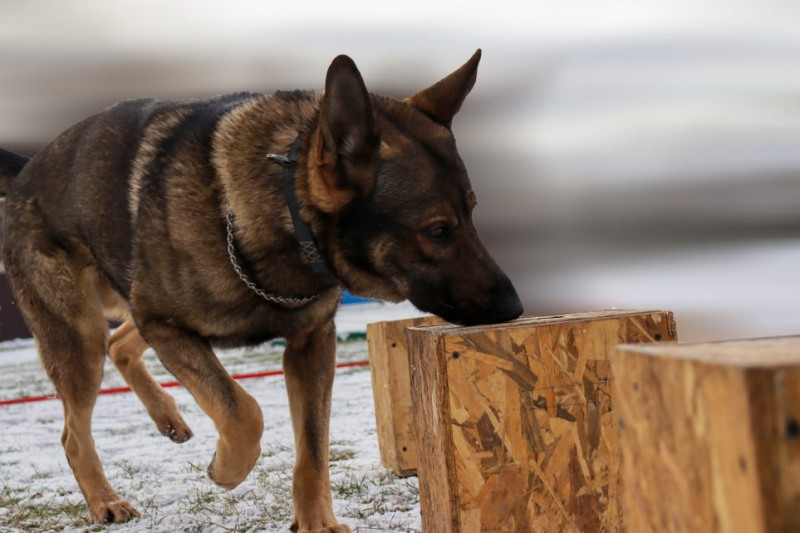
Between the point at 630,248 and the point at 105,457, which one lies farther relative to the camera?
the point at 630,248

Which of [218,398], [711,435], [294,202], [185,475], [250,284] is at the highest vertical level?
[294,202]

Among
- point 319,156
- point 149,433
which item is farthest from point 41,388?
point 319,156

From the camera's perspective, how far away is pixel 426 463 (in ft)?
7.98

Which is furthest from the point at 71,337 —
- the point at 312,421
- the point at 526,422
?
the point at 526,422

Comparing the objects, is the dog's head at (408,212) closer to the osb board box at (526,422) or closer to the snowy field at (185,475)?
the osb board box at (526,422)

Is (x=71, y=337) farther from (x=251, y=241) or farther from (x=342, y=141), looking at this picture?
(x=342, y=141)

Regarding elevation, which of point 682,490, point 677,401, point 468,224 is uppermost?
point 468,224

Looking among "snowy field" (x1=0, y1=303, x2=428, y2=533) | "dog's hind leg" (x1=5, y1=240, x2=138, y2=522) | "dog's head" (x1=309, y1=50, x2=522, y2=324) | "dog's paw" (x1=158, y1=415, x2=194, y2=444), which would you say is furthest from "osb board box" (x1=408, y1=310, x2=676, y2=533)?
"dog's paw" (x1=158, y1=415, x2=194, y2=444)

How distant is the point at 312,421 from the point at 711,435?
6.90ft

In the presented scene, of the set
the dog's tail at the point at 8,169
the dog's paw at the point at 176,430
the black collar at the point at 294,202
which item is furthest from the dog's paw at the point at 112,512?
the dog's tail at the point at 8,169

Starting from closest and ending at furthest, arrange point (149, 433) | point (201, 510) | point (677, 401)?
point (677, 401)
point (201, 510)
point (149, 433)

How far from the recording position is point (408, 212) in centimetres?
254

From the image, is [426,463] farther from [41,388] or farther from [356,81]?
[41,388]

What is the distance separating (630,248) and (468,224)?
26.6 feet
